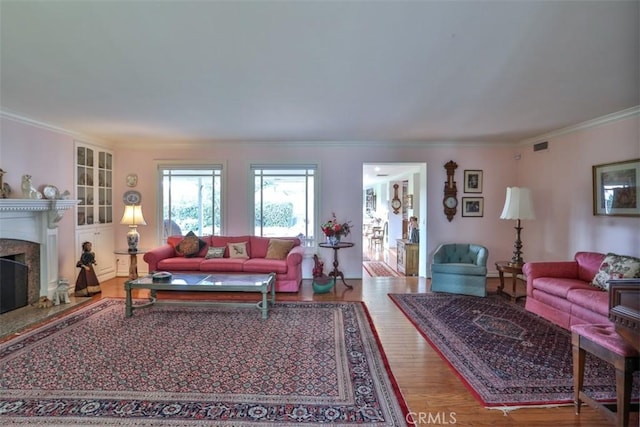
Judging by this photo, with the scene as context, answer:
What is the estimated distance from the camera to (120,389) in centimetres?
227

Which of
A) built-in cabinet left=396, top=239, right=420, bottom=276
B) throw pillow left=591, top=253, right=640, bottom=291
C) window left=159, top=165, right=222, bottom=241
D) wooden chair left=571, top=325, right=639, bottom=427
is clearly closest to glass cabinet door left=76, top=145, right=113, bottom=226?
window left=159, top=165, right=222, bottom=241

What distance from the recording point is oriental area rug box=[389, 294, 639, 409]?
2.26 metres

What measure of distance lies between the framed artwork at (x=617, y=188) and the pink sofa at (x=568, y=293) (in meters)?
0.66

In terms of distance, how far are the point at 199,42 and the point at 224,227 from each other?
3.94 m

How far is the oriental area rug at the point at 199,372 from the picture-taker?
202 cm

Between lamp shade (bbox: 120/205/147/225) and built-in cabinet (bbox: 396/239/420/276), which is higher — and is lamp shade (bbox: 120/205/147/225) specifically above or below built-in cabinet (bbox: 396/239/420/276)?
above

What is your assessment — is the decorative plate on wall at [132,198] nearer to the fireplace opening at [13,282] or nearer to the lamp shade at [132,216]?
the lamp shade at [132,216]

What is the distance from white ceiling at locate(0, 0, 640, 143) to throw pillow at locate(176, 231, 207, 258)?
6.52 ft

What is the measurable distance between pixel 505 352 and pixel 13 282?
223 inches

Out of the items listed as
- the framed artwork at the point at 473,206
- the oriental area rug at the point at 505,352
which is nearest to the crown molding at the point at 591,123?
the framed artwork at the point at 473,206

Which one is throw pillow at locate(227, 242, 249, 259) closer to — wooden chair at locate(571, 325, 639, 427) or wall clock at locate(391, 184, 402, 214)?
wooden chair at locate(571, 325, 639, 427)

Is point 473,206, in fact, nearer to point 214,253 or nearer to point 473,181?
point 473,181

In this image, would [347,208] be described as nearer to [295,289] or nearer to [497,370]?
[295,289]

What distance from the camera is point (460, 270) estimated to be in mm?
4629
